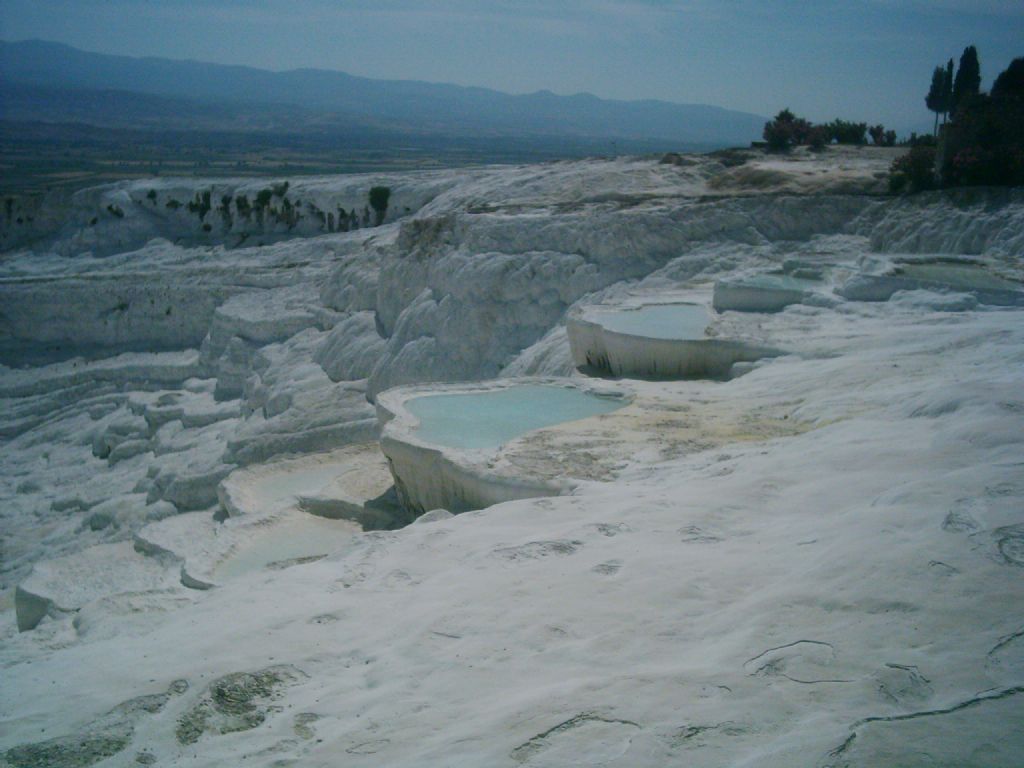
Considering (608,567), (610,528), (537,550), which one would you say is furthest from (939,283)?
(608,567)

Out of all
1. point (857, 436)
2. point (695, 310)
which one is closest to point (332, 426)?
point (695, 310)

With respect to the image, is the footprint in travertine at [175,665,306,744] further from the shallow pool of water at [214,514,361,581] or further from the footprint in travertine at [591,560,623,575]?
the shallow pool of water at [214,514,361,581]

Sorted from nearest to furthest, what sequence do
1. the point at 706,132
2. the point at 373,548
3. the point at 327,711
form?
the point at 327,711 < the point at 373,548 < the point at 706,132

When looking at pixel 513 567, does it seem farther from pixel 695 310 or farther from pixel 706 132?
pixel 706 132

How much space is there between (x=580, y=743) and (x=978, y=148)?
15.8m

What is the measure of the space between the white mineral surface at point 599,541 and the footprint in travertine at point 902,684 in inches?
0.5

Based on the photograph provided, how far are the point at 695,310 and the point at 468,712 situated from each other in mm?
10055

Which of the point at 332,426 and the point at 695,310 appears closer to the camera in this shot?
the point at 695,310

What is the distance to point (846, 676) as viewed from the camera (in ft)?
11.9

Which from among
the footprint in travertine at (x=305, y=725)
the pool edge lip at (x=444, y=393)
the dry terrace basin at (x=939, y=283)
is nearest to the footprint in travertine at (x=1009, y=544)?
the footprint in travertine at (x=305, y=725)

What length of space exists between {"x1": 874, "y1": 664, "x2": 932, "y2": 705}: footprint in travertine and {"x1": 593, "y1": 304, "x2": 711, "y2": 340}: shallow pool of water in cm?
791

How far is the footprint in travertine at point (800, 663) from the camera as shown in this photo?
363cm

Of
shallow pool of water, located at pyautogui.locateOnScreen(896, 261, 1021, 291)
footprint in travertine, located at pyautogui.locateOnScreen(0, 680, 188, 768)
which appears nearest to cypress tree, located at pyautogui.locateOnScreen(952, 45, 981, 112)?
shallow pool of water, located at pyautogui.locateOnScreen(896, 261, 1021, 291)

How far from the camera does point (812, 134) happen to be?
23.7 m
